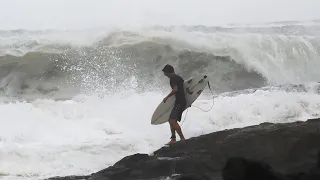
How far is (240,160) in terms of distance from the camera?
5.87 m

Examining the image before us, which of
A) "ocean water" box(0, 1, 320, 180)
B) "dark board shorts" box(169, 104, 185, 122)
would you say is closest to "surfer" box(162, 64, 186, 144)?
"dark board shorts" box(169, 104, 185, 122)

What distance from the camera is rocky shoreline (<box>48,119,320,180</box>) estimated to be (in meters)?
5.45

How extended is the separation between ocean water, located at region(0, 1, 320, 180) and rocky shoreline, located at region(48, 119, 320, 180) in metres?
1.19

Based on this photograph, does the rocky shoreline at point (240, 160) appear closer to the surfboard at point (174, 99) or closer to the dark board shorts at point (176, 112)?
the dark board shorts at point (176, 112)

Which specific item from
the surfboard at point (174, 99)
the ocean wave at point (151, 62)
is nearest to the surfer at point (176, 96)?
the surfboard at point (174, 99)

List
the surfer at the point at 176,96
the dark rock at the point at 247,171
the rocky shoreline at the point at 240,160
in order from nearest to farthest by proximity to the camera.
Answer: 1. the dark rock at the point at 247,171
2. the rocky shoreline at the point at 240,160
3. the surfer at the point at 176,96

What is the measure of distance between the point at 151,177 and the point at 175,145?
107 centimetres

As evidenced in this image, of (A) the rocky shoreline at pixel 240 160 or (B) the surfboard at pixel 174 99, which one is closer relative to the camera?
(A) the rocky shoreline at pixel 240 160

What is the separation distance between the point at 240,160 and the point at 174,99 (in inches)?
94.1

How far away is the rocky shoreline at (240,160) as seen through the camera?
17.9 feet

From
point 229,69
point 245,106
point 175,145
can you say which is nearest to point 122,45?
point 229,69

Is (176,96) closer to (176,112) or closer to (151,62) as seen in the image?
(176,112)

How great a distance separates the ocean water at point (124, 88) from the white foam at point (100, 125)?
0.02 metres

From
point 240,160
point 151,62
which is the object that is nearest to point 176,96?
point 240,160
